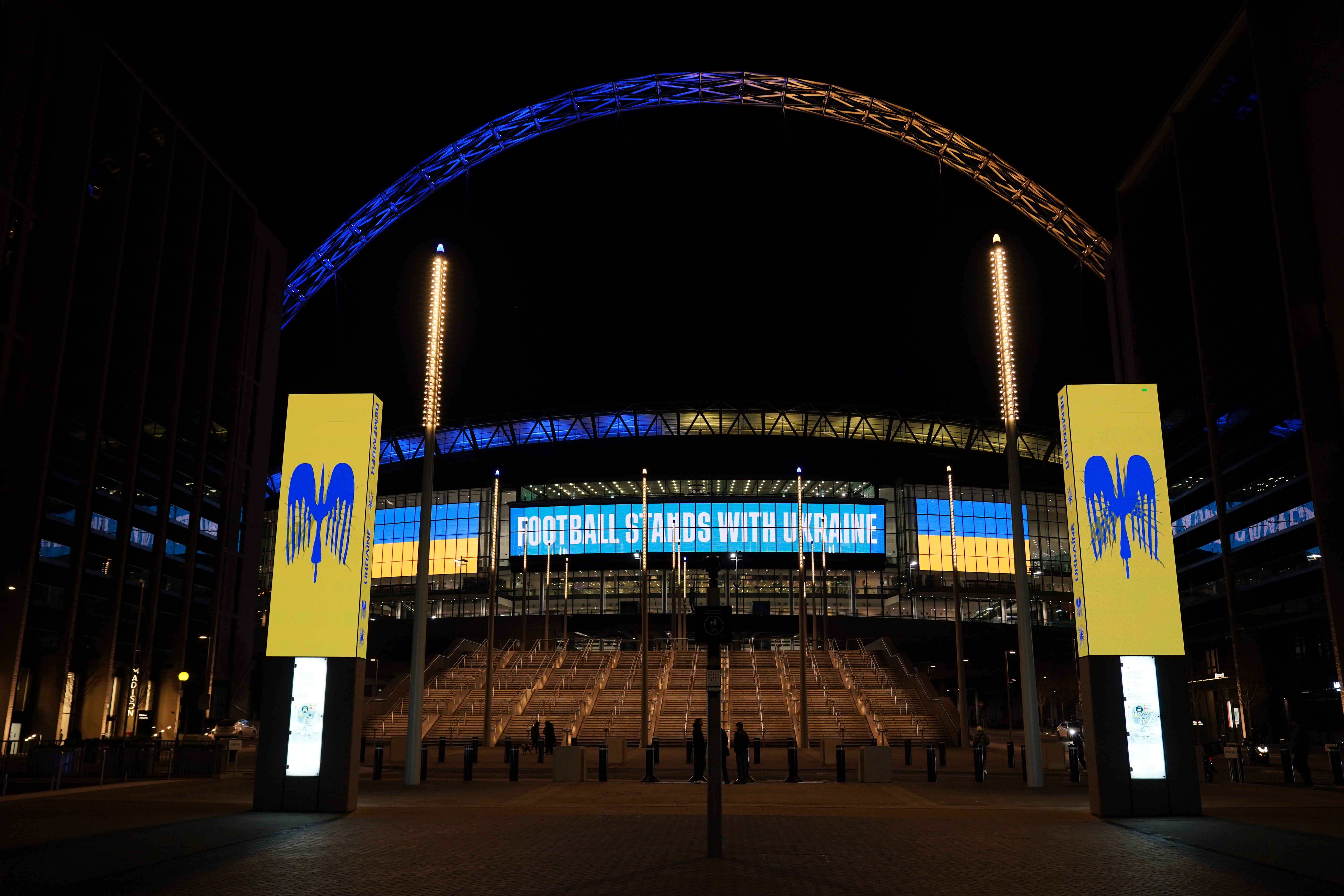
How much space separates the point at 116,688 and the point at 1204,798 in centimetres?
7246

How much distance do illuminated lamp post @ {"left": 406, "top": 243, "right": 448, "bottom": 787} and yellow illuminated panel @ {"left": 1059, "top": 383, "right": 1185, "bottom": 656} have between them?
13840mm

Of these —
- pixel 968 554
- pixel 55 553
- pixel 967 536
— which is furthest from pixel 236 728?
pixel 967 536

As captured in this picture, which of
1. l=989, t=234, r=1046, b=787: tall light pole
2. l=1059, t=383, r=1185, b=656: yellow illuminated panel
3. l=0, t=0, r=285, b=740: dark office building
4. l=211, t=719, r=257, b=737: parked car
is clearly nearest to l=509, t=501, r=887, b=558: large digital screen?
l=0, t=0, r=285, b=740: dark office building

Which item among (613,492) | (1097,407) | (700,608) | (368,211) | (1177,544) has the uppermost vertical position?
(368,211)

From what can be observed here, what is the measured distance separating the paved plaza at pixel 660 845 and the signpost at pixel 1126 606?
2.64 ft

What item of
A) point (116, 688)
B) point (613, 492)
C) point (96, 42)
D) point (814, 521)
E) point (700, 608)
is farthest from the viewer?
point (613, 492)

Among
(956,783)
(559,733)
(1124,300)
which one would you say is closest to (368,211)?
(559,733)

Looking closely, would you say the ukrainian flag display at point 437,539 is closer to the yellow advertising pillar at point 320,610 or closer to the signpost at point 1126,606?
the yellow advertising pillar at point 320,610

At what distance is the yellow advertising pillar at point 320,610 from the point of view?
1970 centimetres

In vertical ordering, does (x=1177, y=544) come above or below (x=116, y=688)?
above

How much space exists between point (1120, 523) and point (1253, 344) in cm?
6398

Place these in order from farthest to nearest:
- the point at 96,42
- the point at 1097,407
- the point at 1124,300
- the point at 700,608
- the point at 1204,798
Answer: the point at 1124,300 → the point at 96,42 → the point at 1204,798 → the point at 1097,407 → the point at 700,608

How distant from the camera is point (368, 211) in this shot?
213 feet

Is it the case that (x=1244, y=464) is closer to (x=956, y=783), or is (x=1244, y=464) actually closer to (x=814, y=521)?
(x=814, y=521)
